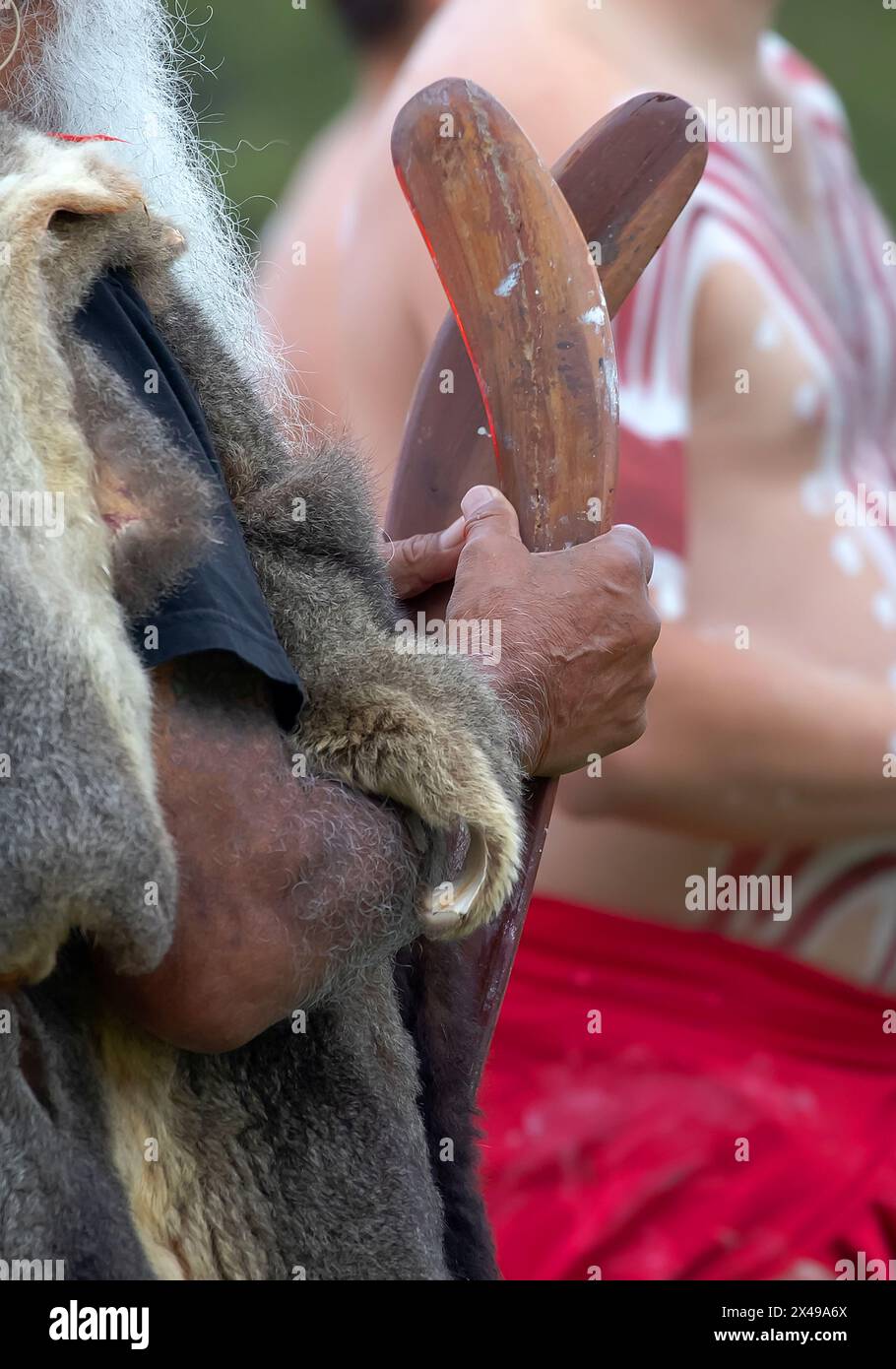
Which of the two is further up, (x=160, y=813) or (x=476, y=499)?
(x=476, y=499)

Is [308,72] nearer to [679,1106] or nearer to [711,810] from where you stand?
[711,810]

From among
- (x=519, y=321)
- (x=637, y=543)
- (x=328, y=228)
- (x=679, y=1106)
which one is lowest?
(x=679, y=1106)

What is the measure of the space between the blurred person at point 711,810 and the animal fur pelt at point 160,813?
73 centimetres

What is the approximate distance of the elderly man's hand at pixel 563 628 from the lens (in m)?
1.21

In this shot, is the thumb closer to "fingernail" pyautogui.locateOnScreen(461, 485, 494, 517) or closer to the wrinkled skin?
"fingernail" pyautogui.locateOnScreen(461, 485, 494, 517)

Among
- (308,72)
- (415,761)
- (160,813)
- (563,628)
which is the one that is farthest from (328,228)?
(308,72)

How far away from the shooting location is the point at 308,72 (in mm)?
8055

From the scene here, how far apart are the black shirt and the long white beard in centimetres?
14

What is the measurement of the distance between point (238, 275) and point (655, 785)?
837 millimetres

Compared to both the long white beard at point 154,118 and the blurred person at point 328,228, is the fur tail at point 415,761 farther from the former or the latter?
the blurred person at point 328,228

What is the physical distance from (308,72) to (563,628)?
24.6ft
